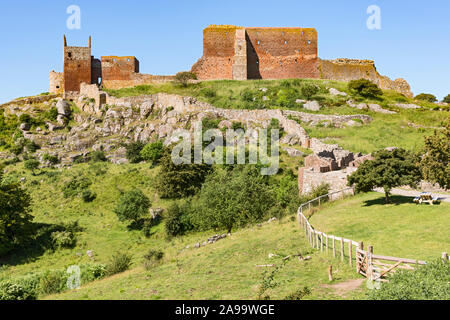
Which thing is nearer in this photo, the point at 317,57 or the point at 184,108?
the point at 184,108

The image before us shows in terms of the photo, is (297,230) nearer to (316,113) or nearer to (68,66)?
(316,113)

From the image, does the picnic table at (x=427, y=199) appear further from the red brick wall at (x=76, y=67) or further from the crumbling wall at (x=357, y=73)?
the red brick wall at (x=76, y=67)

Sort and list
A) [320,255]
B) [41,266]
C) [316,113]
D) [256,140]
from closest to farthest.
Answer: [320,255]
[41,266]
[256,140]
[316,113]

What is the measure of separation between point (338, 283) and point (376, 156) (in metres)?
14.5

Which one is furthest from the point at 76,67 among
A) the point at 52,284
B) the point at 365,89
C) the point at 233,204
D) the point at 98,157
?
the point at 52,284

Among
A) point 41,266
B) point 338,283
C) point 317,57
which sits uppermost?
point 317,57

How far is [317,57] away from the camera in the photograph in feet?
218

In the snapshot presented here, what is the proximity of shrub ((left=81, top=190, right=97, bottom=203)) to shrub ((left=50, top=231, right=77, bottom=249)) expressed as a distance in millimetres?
6556

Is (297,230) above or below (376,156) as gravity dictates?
below

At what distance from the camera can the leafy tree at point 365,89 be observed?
56531 millimetres

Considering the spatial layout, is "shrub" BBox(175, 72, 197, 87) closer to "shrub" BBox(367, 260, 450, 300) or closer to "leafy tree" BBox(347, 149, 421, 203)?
"leafy tree" BBox(347, 149, 421, 203)

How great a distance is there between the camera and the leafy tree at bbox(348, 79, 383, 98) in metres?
56.5
